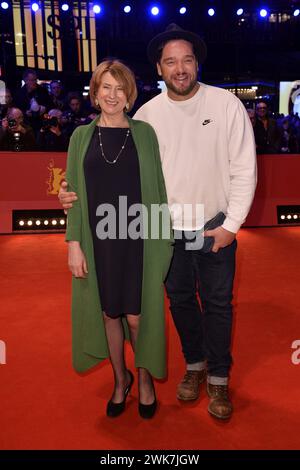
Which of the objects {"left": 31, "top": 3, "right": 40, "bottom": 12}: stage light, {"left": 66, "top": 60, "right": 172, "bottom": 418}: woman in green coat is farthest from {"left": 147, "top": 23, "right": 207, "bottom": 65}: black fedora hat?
{"left": 31, "top": 3, "right": 40, "bottom": 12}: stage light

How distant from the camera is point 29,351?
10.4 ft

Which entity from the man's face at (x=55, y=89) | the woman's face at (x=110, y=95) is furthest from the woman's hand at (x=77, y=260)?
the man's face at (x=55, y=89)

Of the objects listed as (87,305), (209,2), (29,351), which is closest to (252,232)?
(29,351)

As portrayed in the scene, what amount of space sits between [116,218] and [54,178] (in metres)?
4.82

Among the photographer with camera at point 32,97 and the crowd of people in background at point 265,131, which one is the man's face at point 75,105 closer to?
the photographer with camera at point 32,97

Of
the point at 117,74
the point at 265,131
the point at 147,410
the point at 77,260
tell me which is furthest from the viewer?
the point at 265,131

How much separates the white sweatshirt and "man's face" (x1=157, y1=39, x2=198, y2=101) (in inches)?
2.1

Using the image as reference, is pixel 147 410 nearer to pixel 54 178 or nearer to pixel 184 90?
pixel 184 90

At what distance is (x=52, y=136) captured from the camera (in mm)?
7293

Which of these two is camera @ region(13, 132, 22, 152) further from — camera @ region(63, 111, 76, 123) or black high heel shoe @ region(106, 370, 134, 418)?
black high heel shoe @ region(106, 370, 134, 418)

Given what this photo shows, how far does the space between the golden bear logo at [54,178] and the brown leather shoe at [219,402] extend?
15.8ft

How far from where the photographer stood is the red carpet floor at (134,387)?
2.24 meters

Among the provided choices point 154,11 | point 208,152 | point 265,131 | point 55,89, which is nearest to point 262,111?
point 265,131

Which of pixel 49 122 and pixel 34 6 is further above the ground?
pixel 34 6
